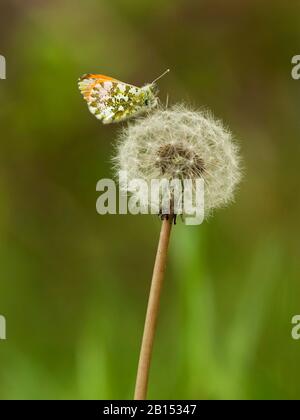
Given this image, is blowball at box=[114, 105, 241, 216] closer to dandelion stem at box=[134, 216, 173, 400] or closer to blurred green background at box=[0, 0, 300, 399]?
dandelion stem at box=[134, 216, 173, 400]

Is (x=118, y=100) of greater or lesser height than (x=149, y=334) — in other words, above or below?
above

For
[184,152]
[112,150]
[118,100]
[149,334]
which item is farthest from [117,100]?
[112,150]

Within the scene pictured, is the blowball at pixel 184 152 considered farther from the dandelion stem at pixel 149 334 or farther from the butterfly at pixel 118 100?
the dandelion stem at pixel 149 334

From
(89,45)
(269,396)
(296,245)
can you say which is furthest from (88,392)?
(89,45)

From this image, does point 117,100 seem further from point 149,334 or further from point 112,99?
point 149,334

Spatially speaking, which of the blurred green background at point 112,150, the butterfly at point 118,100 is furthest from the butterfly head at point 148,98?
the blurred green background at point 112,150

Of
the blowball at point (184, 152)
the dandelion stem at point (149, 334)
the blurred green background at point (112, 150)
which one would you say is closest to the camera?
the dandelion stem at point (149, 334)

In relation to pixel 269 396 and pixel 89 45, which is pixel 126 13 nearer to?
pixel 89 45
